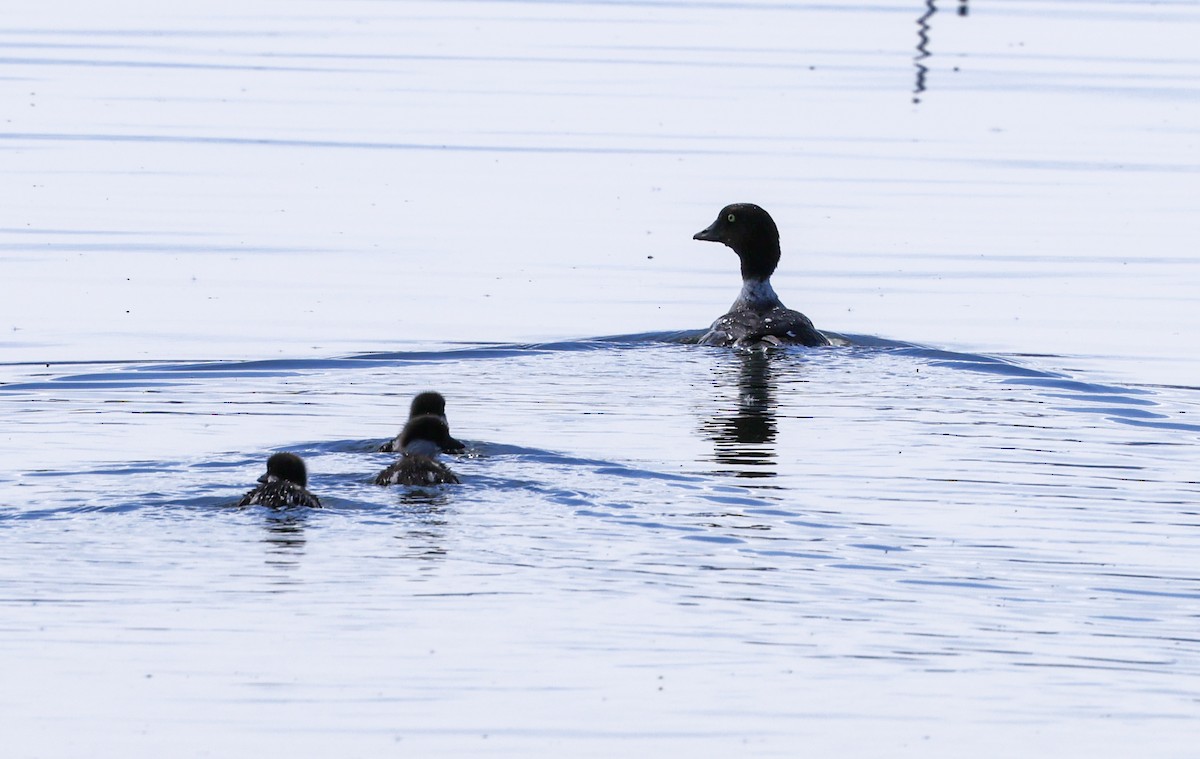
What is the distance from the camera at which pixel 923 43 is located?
40719mm

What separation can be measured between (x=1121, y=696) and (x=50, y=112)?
23277 millimetres

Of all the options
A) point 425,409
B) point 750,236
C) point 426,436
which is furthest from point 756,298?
point 426,436

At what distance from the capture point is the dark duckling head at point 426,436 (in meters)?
12.6

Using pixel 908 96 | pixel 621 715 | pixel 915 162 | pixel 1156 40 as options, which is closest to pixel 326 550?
pixel 621 715

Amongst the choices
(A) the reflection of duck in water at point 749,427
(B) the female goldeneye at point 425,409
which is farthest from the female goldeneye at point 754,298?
(B) the female goldeneye at point 425,409

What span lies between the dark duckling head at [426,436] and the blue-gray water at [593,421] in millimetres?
150

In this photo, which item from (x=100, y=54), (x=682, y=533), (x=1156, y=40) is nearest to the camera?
(x=682, y=533)

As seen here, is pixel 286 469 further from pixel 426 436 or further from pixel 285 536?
pixel 426 436

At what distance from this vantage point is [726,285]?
21688 millimetres

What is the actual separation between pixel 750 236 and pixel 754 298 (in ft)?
2.56

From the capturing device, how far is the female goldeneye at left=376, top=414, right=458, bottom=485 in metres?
11.9

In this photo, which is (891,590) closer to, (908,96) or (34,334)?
(34,334)

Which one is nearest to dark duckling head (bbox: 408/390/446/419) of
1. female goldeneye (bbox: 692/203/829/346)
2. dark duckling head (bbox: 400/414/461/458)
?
dark duckling head (bbox: 400/414/461/458)

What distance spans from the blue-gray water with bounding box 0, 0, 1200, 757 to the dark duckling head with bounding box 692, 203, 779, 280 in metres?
0.79
